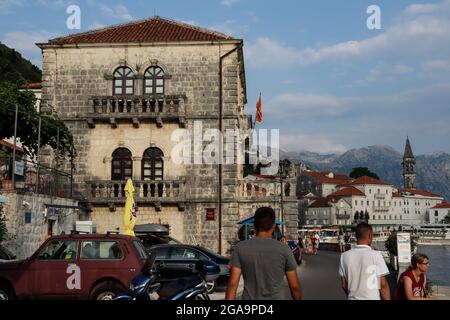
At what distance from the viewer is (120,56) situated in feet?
99.0

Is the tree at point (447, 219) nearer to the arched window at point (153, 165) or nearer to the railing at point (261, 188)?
the railing at point (261, 188)

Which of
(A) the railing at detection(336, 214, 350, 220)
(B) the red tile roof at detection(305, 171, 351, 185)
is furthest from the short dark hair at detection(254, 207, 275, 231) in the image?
(B) the red tile roof at detection(305, 171, 351, 185)

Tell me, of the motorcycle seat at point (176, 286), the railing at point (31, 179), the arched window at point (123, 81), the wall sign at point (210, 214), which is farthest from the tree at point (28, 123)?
the motorcycle seat at point (176, 286)

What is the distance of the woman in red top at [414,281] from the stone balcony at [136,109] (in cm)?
2174

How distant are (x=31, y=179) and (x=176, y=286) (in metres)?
14.9

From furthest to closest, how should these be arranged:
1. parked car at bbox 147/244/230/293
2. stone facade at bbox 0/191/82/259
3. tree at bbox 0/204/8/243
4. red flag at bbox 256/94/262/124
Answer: red flag at bbox 256/94/262/124
stone facade at bbox 0/191/82/259
tree at bbox 0/204/8/243
parked car at bbox 147/244/230/293

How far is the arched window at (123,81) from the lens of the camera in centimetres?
3006

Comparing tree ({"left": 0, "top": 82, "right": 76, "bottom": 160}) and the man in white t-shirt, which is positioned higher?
tree ({"left": 0, "top": 82, "right": 76, "bottom": 160})

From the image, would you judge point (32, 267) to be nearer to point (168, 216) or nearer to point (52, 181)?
point (52, 181)

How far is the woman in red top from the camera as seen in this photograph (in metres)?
7.79

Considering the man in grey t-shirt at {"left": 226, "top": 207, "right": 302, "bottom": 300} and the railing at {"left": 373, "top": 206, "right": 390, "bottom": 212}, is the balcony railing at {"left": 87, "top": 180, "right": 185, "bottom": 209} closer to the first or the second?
the man in grey t-shirt at {"left": 226, "top": 207, "right": 302, "bottom": 300}

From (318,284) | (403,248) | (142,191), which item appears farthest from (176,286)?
(142,191)

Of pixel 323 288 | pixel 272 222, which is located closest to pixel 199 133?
pixel 323 288
